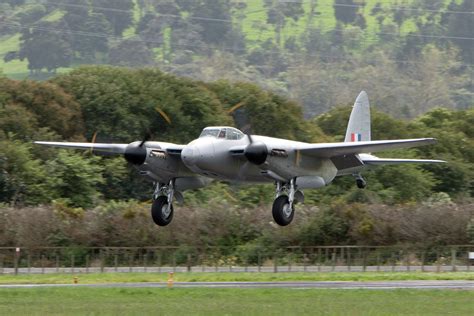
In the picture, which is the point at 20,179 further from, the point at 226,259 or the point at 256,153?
the point at 256,153

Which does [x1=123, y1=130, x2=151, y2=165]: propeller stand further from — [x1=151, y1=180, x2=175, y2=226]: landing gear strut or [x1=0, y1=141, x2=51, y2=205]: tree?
[x1=0, y1=141, x2=51, y2=205]: tree

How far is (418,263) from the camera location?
62.4 m

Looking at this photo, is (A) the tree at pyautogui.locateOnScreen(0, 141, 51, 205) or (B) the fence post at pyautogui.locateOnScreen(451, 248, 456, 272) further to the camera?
(A) the tree at pyautogui.locateOnScreen(0, 141, 51, 205)

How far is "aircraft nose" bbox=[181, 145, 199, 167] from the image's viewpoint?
47.2 m

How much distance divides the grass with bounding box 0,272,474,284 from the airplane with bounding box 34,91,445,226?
390 centimetres

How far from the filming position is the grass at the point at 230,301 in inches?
1481

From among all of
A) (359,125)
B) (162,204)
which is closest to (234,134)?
(162,204)

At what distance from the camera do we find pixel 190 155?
47.2 meters

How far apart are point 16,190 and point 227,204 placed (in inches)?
610

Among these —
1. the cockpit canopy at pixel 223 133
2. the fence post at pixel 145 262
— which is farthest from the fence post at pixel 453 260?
the fence post at pixel 145 262

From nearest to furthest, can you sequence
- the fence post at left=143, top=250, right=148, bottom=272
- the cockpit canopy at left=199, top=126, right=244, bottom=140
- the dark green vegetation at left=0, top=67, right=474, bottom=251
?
the cockpit canopy at left=199, top=126, right=244, bottom=140
the fence post at left=143, top=250, right=148, bottom=272
the dark green vegetation at left=0, top=67, right=474, bottom=251

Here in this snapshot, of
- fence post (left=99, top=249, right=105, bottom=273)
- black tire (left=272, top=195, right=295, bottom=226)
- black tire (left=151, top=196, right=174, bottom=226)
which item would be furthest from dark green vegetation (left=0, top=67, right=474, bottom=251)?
fence post (left=99, top=249, right=105, bottom=273)

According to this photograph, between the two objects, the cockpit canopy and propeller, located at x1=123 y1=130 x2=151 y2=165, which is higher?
the cockpit canopy

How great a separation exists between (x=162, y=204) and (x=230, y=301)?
10925 millimetres
